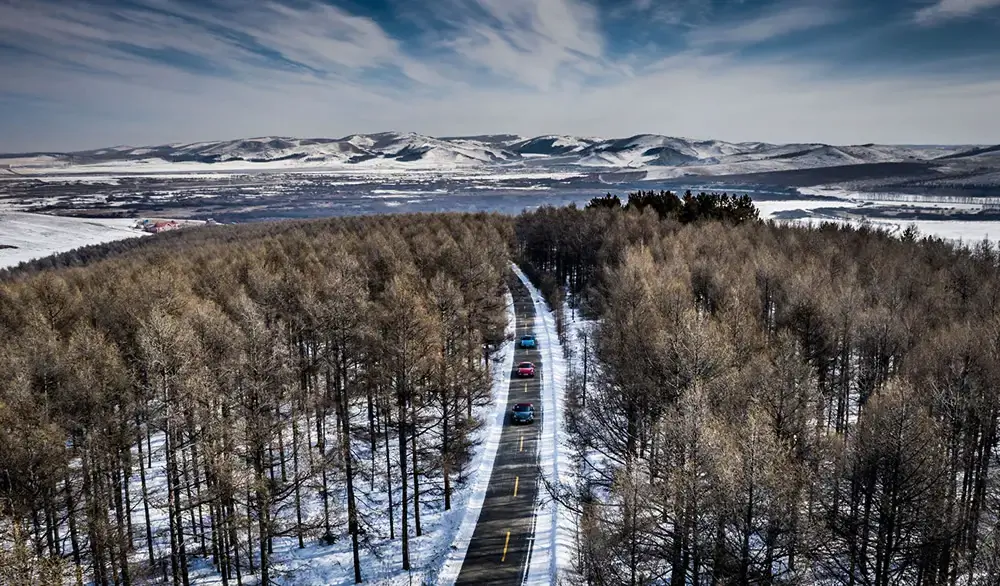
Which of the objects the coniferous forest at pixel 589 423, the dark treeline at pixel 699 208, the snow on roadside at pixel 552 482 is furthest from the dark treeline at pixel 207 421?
the dark treeline at pixel 699 208

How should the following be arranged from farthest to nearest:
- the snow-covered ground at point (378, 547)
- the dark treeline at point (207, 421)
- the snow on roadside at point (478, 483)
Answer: the snow-covered ground at point (378, 547) < the snow on roadside at point (478, 483) < the dark treeline at point (207, 421)

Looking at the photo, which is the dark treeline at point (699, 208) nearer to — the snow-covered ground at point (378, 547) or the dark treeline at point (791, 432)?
the dark treeline at point (791, 432)

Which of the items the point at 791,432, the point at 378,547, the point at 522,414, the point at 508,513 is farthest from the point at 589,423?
the point at 378,547

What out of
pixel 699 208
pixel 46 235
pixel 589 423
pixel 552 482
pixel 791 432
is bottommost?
pixel 552 482

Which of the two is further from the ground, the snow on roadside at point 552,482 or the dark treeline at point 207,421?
the dark treeline at point 207,421

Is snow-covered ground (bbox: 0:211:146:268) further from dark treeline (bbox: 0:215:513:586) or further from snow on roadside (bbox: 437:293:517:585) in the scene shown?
snow on roadside (bbox: 437:293:517:585)

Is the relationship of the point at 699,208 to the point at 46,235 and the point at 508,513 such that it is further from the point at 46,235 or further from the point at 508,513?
the point at 46,235
